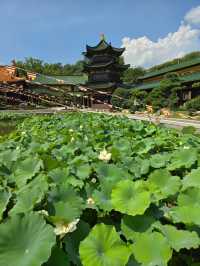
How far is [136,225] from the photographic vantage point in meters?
1.61

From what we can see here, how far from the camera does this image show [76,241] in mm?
1500

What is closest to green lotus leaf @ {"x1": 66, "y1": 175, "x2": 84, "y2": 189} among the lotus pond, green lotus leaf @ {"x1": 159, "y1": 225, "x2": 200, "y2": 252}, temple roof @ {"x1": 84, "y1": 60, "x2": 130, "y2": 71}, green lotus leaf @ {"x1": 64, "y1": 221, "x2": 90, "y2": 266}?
the lotus pond

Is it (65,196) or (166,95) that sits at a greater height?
(65,196)

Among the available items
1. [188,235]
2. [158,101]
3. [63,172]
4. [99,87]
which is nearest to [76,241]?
[188,235]

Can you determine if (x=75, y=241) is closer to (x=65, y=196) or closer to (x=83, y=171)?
(x=65, y=196)

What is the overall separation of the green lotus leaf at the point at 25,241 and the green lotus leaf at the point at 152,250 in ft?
1.11

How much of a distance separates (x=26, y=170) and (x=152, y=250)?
1.11m

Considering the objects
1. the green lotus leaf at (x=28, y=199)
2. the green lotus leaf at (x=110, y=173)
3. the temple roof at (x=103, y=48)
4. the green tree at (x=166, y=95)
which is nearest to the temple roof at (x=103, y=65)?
the temple roof at (x=103, y=48)

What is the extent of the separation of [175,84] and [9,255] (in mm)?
35680

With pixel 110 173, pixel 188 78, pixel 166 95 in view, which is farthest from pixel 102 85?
pixel 110 173

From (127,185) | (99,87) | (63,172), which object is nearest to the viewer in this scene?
(127,185)

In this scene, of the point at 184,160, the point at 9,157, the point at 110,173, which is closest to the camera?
the point at 110,173

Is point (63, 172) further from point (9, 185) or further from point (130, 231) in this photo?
point (130, 231)

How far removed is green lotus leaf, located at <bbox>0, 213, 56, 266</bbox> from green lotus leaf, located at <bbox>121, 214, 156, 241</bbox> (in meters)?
0.36
